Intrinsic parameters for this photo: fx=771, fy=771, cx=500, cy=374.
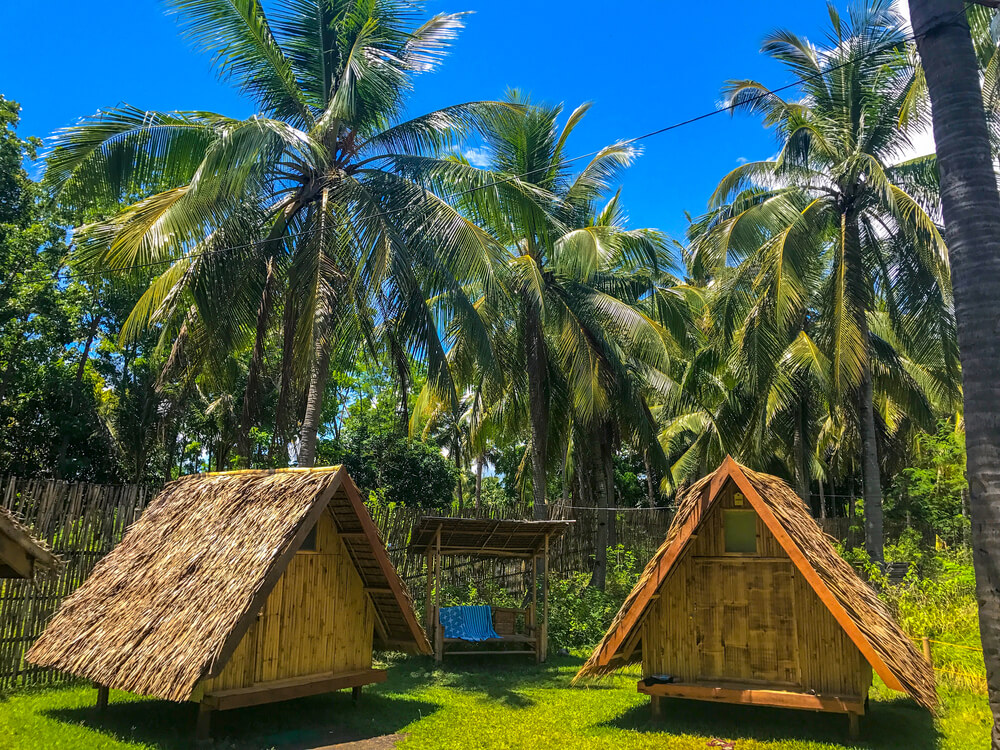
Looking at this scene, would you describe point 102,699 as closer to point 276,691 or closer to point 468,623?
point 276,691

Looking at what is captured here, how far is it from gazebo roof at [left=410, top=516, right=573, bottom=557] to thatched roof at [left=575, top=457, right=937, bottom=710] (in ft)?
13.2

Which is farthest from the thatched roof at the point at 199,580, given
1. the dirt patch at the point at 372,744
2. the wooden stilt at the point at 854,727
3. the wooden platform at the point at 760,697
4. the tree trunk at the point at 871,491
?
the tree trunk at the point at 871,491

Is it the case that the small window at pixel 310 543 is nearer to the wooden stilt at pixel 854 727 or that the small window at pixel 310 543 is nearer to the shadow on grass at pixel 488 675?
the shadow on grass at pixel 488 675

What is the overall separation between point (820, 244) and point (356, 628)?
11.5 meters

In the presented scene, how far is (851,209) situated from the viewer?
14555 mm

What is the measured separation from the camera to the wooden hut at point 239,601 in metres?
7.26

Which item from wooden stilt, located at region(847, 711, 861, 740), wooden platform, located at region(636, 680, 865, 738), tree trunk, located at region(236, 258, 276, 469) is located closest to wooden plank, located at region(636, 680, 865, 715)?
wooden platform, located at region(636, 680, 865, 738)

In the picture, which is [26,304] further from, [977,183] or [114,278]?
[977,183]

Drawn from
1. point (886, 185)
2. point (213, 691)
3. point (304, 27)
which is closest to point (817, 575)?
point (213, 691)

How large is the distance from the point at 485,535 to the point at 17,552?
919 centimetres

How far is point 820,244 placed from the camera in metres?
15.2

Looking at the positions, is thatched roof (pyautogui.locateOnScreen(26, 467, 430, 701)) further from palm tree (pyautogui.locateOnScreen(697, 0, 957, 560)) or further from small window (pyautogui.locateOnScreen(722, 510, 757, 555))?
palm tree (pyautogui.locateOnScreen(697, 0, 957, 560))

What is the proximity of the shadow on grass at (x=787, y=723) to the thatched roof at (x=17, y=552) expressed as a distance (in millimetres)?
6307

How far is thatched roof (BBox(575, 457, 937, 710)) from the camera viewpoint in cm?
A: 767
